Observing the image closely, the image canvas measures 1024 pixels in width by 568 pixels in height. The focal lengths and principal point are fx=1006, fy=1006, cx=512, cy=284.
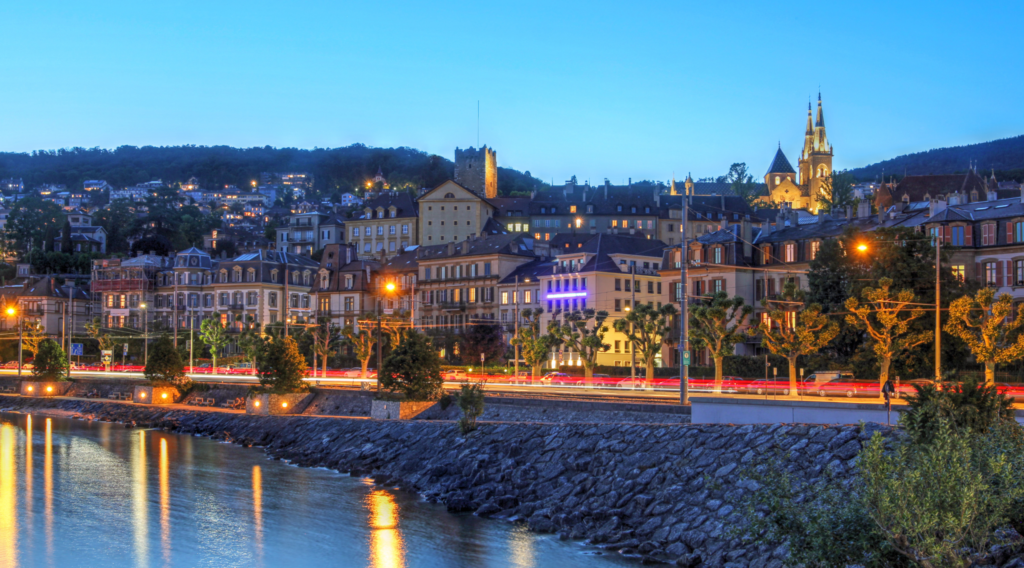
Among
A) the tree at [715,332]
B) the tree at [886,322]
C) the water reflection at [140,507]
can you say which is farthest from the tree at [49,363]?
the tree at [886,322]

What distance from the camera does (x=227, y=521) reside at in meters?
34.7

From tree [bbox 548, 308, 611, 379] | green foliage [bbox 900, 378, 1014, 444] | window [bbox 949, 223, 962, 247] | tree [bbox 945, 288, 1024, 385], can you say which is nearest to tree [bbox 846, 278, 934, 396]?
tree [bbox 945, 288, 1024, 385]

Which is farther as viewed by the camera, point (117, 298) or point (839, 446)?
point (117, 298)

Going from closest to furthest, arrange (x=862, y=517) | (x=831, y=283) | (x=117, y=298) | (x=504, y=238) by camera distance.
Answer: (x=862, y=517), (x=831, y=283), (x=504, y=238), (x=117, y=298)

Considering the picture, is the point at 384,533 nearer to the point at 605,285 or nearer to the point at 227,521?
the point at 227,521

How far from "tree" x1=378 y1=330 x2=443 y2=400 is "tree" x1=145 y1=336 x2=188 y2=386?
28.5m

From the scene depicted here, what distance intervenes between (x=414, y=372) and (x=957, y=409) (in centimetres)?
3351

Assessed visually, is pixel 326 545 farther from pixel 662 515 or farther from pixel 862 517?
pixel 862 517

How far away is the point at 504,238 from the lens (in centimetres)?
10156

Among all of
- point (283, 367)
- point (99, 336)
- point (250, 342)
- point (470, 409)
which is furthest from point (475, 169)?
point (470, 409)

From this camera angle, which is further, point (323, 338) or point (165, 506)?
point (323, 338)

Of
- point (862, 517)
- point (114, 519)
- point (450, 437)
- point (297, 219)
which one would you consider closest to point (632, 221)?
point (297, 219)

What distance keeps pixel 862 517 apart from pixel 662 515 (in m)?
14.9

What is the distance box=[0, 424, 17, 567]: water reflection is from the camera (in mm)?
29688
